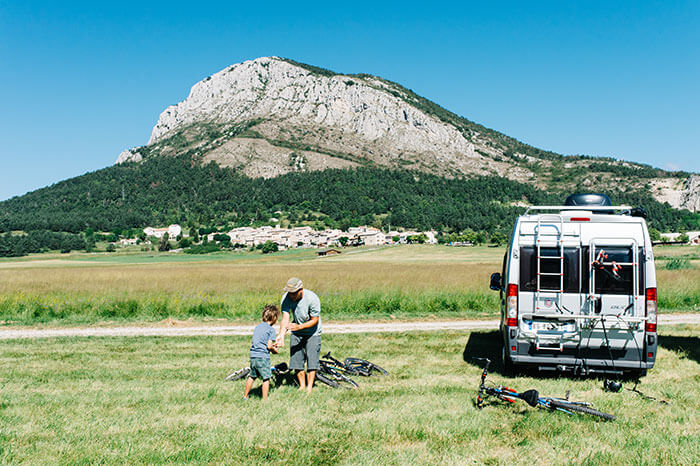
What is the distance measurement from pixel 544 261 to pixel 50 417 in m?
7.48

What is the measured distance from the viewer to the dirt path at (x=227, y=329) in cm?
1475

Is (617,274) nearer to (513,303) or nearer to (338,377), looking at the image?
(513,303)

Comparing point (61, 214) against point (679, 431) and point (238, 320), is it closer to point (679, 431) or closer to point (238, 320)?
point (238, 320)

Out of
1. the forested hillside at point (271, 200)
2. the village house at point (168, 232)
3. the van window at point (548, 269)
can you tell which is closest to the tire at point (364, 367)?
the van window at point (548, 269)

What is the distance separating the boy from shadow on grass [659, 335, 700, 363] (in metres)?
8.69

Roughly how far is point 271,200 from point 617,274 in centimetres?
16823

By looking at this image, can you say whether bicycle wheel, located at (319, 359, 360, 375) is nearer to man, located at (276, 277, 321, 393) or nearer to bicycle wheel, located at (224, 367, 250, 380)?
man, located at (276, 277, 321, 393)

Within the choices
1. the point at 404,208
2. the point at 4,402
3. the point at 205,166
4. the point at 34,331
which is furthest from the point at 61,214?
the point at 4,402

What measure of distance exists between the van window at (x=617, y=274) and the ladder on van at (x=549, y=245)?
17.6 inches

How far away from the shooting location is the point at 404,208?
556 ft

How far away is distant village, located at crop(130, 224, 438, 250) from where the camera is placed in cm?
12378

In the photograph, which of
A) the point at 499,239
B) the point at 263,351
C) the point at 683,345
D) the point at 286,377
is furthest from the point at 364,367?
the point at 499,239

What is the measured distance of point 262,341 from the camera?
7.17 metres

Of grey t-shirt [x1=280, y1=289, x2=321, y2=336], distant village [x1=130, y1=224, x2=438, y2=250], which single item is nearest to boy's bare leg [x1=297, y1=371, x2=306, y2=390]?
grey t-shirt [x1=280, y1=289, x2=321, y2=336]
